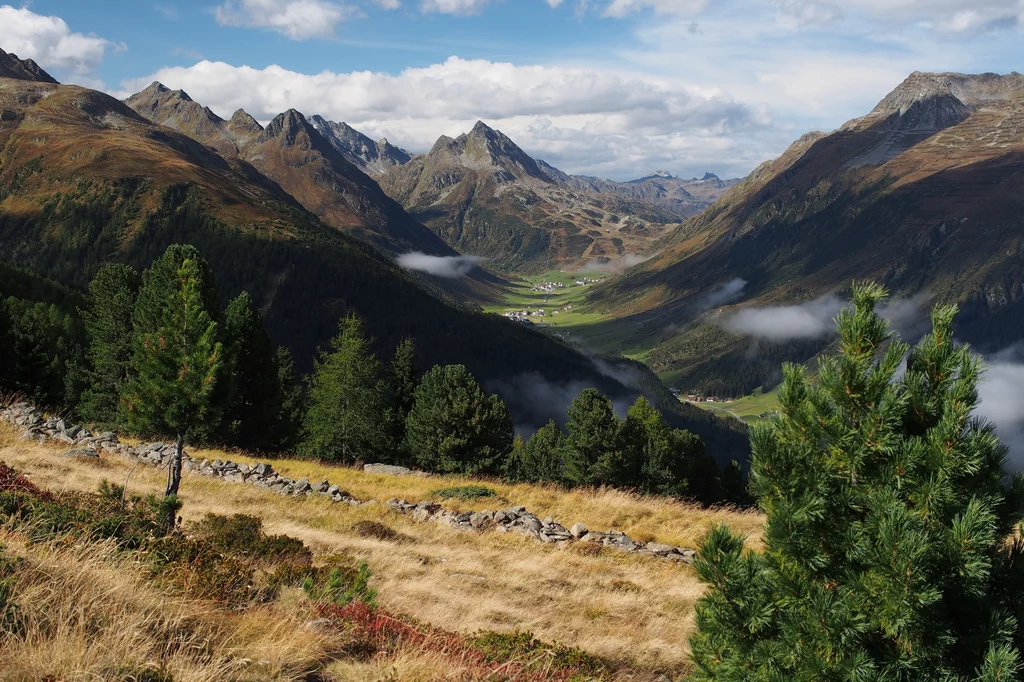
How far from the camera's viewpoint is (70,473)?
891 inches

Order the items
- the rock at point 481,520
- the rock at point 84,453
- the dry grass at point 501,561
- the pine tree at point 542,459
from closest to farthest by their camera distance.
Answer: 1. the dry grass at point 501,561
2. the rock at point 481,520
3. the rock at point 84,453
4. the pine tree at point 542,459

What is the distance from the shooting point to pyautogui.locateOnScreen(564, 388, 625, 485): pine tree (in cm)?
5148

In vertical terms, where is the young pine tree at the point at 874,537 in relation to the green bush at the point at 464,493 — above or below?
above

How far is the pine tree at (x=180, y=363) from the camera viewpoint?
19.9 meters

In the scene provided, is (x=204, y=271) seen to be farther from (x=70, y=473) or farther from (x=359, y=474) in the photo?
(x=359, y=474)

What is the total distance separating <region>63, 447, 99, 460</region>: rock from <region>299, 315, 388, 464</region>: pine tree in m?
25.6

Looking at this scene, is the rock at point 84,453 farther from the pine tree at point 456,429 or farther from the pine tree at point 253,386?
the pine tree at point 456,429

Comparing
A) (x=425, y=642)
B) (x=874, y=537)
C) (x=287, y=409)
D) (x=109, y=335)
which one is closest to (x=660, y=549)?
(x=425, y=642)

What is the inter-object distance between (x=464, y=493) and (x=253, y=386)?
27310mm

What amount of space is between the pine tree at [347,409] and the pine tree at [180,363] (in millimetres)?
33371

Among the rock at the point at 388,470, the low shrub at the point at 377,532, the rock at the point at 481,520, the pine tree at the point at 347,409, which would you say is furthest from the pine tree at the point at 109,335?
the rock at the point at 481,520

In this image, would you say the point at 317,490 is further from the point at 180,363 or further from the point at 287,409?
the point at 287,409

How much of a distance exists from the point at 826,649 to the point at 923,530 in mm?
1418

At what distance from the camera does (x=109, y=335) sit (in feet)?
156
